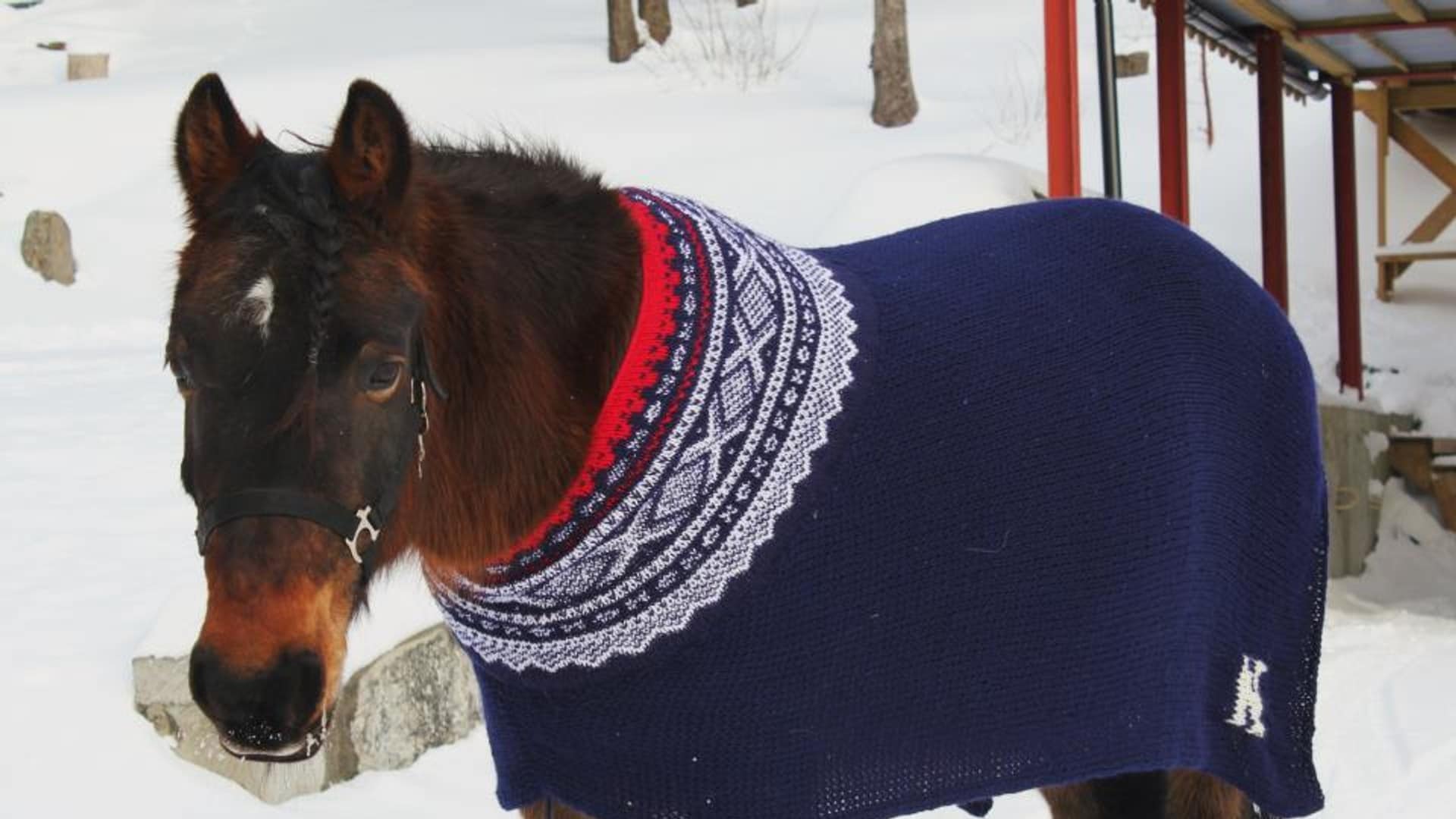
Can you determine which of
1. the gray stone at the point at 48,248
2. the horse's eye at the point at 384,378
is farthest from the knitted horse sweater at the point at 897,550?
the gray stone at the point at 48,248

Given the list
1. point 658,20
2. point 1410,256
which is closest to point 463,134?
point 1410,256

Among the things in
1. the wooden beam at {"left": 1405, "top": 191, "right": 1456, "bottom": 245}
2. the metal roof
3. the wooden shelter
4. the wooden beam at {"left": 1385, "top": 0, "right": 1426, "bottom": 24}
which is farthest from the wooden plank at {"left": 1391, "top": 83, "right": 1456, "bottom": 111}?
the wooden beam at {"left": 1385, "top": 0, "right": 1426, "bottom": 24}

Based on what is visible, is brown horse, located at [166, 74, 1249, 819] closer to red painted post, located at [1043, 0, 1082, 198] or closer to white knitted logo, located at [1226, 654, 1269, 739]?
white knitted logo, located at [1226, 654, 1269, 739]

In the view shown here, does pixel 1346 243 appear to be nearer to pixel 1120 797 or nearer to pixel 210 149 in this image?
pixel 1120 797

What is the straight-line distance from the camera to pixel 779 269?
217 centimetres

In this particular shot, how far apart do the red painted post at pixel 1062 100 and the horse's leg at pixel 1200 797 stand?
388cm

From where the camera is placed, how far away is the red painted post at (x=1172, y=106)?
6.83 m

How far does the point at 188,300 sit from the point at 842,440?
0.84m

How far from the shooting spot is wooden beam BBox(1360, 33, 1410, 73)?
804cm

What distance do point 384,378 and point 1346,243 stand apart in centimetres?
875

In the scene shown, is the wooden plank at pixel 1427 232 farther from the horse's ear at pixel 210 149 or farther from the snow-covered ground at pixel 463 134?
the horse's ear at pixel 210 149

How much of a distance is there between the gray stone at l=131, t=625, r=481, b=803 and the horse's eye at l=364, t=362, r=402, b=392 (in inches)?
90.8

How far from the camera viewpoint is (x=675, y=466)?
197 centimetres

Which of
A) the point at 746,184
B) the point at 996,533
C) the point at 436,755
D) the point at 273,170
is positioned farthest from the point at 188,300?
the point at 746,184
